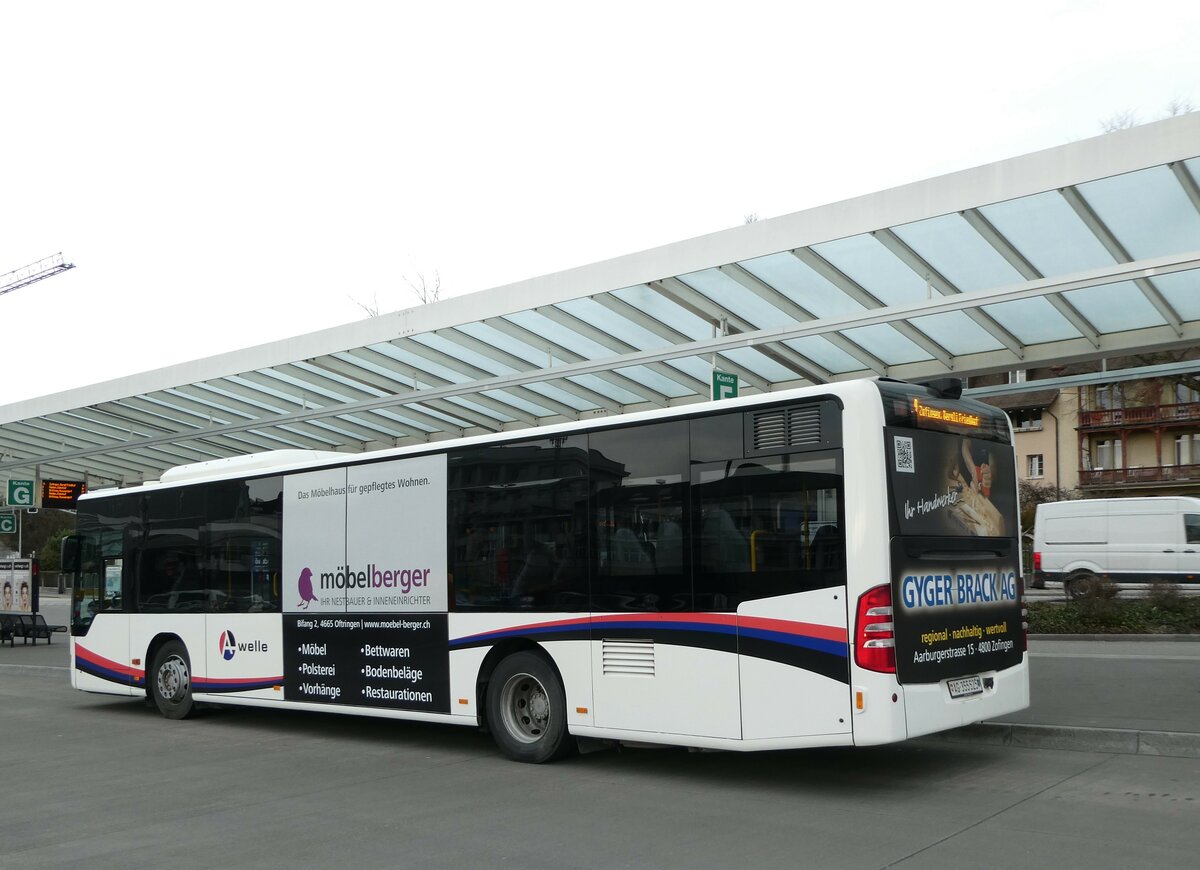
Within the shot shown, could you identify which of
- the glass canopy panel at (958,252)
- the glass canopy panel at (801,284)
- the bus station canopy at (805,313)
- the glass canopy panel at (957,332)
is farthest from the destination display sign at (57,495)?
the glass canopy panel at (958,252)

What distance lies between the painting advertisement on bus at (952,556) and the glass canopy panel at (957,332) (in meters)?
4.79

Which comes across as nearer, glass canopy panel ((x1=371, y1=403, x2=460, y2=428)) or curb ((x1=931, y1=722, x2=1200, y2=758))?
curb ((x1=931, y1=722, x2=1200, y2=758))

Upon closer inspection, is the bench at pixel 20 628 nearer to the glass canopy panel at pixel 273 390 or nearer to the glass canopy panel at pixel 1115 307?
the glass canopy panel at pixel 273 390

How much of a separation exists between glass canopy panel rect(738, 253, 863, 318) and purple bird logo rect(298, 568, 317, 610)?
6.16 m

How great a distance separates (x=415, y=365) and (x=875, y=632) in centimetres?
1234

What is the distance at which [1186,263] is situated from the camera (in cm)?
1091

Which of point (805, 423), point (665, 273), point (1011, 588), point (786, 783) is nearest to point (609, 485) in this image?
point (805, 423)

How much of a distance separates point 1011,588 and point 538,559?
3942mm

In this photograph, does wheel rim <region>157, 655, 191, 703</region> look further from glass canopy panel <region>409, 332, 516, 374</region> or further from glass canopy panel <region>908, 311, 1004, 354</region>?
glass canopy panel <region>908, 311, 1004, 354</region>

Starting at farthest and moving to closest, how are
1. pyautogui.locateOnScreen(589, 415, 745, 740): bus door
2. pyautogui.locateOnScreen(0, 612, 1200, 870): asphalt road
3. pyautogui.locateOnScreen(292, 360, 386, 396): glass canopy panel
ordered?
pyautogui.locateOnScreen(292, 360, 386, 396): glass canopy panel < pyautogui.locateOnScreen(589, 415, 745, 740): bus door < pyautogui.locateOnScreen(0, 612, 1200, 870): asphalt road

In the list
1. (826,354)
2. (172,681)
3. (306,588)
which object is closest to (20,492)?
(172,681)

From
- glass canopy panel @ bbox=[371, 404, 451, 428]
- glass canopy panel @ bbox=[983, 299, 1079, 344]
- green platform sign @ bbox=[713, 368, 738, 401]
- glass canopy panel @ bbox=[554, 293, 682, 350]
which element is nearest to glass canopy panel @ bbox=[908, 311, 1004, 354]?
glass canopy panel @ bbox=[983, 299, 1079, 344]

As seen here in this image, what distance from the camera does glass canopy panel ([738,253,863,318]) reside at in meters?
13.8

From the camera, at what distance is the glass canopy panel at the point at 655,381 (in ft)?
57.7
